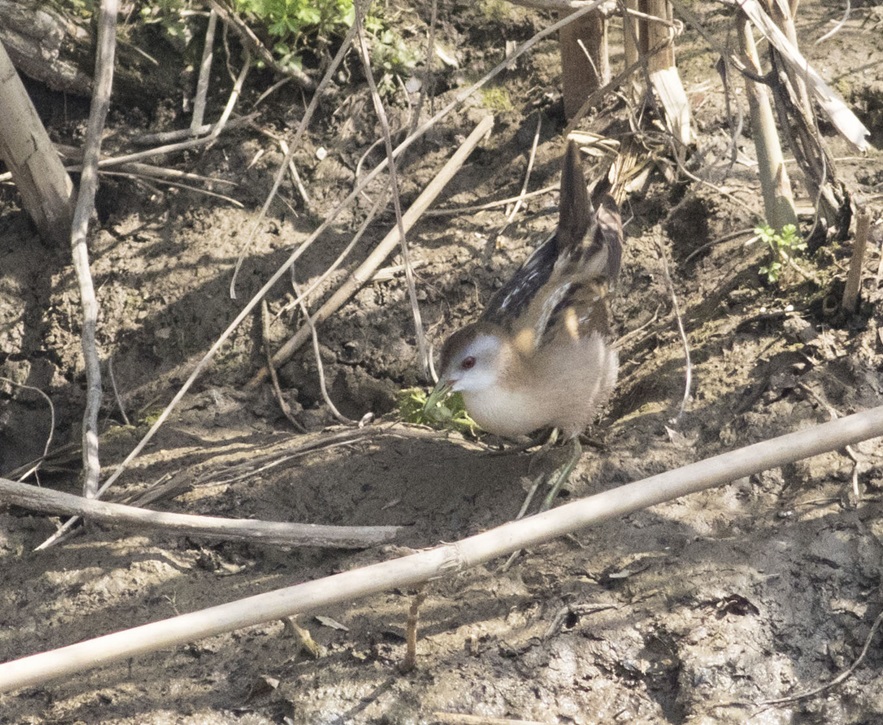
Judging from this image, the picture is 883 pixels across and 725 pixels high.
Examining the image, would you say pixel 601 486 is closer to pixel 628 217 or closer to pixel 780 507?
pixel 780 507

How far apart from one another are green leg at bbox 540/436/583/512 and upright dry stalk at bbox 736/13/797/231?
1.43 metres

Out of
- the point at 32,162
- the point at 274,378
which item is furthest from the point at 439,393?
the point at 32,162

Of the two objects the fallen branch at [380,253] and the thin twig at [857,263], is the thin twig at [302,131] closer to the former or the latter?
the fallen branch at [380,253]

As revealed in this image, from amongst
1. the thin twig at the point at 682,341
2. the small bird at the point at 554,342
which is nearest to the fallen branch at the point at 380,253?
the small bird at the point at 554,342

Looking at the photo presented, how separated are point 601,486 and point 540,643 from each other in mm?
912

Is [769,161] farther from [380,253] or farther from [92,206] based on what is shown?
[92,206]

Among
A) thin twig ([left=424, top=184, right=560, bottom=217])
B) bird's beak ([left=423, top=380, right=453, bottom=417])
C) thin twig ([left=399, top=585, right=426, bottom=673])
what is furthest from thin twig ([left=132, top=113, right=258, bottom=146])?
thin twig ([left=399, top=585, right=426, bottom=673])

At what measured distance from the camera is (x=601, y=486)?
4340 mm

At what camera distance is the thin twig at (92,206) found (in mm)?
4664

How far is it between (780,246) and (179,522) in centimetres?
281

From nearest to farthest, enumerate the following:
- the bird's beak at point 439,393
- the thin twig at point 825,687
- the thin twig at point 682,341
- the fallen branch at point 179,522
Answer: the thin twig at point 825,687 → the fallen branch at point 179,522 → the thin twig at point 682,341 → the bird's beak at point 439,393

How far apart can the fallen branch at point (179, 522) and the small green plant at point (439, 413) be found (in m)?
1.12

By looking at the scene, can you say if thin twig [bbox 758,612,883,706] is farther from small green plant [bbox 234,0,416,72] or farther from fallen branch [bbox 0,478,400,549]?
small green plant [bbox 234,0,416,72]

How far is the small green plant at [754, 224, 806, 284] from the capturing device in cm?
462
